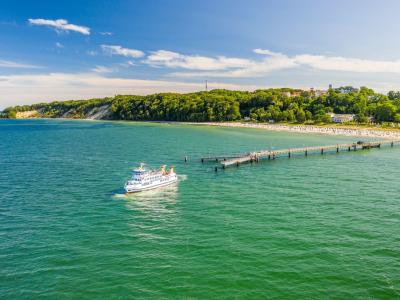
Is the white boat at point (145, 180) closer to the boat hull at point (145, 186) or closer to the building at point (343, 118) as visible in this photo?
the boat hull at point (145, 186)

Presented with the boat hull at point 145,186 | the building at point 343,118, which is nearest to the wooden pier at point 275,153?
the boat hull at point 145,186

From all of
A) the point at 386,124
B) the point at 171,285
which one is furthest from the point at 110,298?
the point at 386,124

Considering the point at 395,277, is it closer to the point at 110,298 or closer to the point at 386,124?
the point at 110,298

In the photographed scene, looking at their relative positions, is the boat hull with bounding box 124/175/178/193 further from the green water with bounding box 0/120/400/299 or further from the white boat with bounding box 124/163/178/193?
the green water with bounding box 0/120/400/299

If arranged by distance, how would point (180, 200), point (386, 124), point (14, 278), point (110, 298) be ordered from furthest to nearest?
point (386, 124)
point (180, 200)
point (14, 278)
point (110, 298)

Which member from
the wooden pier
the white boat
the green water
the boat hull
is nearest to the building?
the wooden pier
